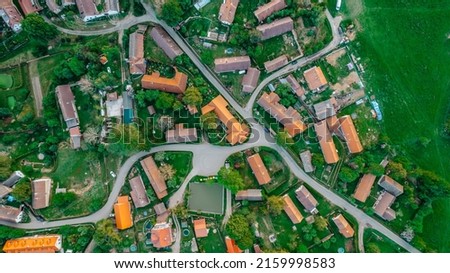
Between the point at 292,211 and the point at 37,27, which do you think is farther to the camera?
the point at 292,211

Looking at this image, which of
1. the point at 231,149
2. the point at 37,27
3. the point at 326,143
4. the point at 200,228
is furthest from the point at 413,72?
the point at 37,27

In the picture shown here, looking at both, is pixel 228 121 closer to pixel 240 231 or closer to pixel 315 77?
pixel 315 77

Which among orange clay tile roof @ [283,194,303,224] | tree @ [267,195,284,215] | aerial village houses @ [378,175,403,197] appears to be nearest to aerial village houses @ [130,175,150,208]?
tree @ [267,195,284,215]

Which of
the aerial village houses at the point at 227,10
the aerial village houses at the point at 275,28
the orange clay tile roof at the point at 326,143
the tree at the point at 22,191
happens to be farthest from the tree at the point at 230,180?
the tree at the point at 22,191

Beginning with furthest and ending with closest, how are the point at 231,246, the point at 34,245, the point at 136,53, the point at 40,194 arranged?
the point at 136,53 < the point at 231,246 < the point at 40,194 < the point at 34,245

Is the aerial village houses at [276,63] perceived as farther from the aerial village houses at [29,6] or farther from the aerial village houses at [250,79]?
the aerial village houses at [29,6]
